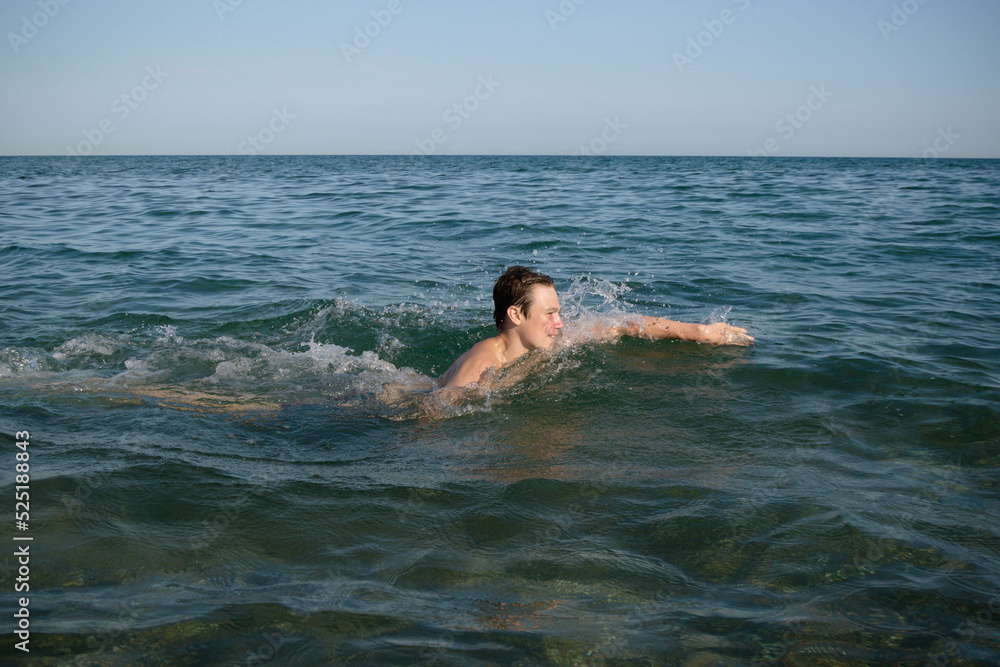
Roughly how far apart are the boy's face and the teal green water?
0.33 meters

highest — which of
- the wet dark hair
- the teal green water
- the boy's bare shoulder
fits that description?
the wet dark hair

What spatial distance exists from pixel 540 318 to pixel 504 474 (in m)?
1.44

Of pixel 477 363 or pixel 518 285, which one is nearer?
pixel 518 285

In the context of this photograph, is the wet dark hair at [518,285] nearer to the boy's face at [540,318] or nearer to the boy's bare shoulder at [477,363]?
the boy's face at [540,318]

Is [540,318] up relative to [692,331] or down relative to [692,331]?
up

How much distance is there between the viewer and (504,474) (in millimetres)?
3932

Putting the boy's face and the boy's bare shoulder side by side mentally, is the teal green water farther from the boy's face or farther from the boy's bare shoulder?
the boy's face

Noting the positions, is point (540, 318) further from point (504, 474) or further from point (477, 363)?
point (504, 474)

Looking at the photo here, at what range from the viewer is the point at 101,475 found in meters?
3.85

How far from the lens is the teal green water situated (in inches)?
105

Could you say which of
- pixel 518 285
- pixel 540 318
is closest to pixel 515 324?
pixel 540 318

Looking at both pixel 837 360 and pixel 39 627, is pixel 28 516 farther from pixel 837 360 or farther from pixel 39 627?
pixel 837 360

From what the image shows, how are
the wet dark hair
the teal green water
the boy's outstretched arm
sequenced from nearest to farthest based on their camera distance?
the teal green water
the wet dark hair
the boy's outstretched arm

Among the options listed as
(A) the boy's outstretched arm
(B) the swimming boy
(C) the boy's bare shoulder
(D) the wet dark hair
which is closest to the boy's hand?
(A) the boy's outstretched arm
